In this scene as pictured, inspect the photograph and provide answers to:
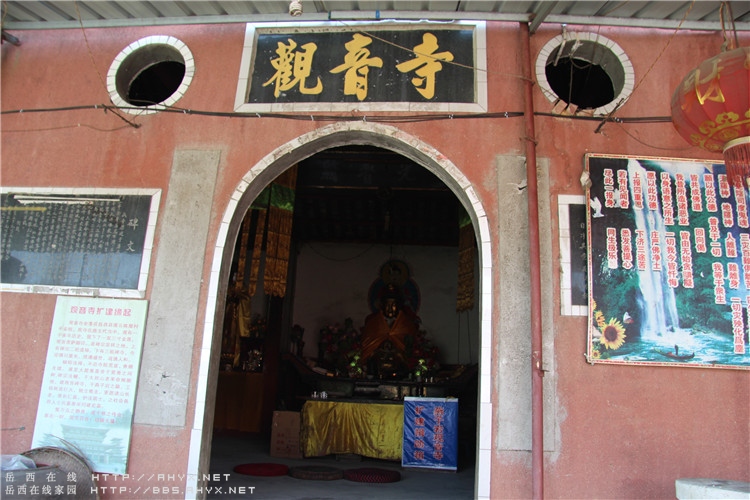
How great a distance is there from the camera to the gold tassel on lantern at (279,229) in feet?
21.9

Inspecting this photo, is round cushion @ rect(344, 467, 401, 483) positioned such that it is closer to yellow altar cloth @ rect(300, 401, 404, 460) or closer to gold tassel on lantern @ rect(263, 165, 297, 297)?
yellow altar cloth @ rect(300, 401, 404, 460)

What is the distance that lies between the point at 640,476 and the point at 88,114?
17.8 feet

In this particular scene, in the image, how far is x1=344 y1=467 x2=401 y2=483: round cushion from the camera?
6074 mm

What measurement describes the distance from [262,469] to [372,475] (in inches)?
48.5

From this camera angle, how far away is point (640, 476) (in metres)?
3.98

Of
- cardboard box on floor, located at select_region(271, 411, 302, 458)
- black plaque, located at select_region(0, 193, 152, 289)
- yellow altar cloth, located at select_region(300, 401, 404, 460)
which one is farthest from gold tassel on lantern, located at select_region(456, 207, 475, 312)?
black plaque, located at select_region(0, 193, 152, 289)

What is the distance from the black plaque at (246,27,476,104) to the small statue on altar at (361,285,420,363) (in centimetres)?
531

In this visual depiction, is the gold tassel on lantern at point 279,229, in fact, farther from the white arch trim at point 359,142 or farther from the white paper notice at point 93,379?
the white paper notice at point 93,379

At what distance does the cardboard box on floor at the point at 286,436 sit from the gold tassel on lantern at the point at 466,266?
2.67m

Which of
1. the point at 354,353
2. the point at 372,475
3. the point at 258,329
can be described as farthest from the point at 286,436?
the point at 258,329

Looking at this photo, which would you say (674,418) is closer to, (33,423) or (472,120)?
(472,120)

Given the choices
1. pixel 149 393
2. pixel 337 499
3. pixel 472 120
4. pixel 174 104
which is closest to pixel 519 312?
pixel 472 120

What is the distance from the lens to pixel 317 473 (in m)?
6.05

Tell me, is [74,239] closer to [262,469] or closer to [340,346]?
[262,469]
